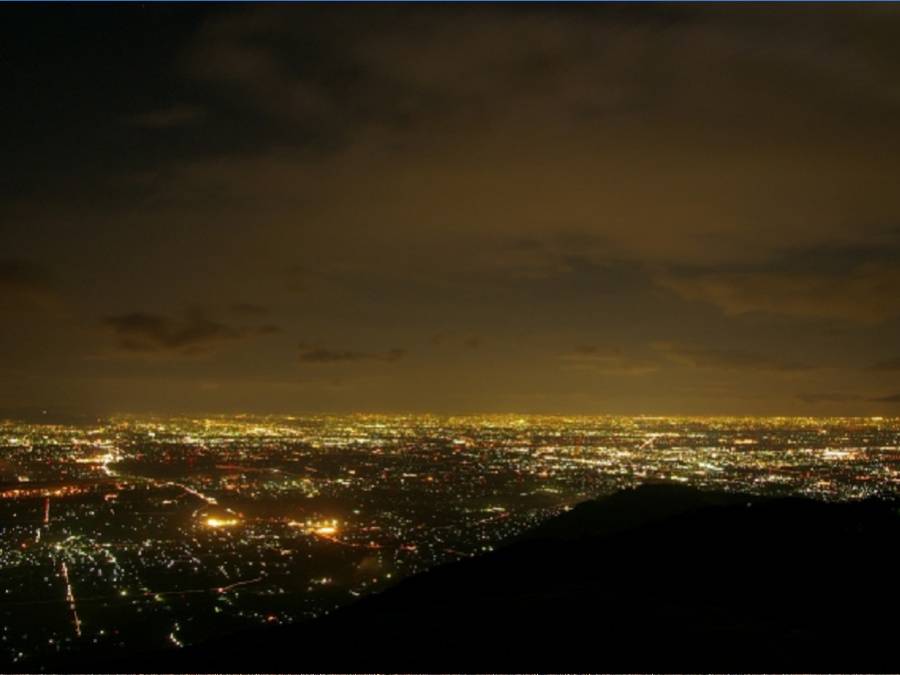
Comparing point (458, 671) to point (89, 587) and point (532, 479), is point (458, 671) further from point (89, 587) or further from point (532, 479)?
point (532, 479)

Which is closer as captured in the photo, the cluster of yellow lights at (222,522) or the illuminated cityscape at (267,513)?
the illuminated cityscape at (267,513)

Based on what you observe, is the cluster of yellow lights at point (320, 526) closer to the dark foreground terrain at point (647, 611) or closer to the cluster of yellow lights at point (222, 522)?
the cluster of yellow lights at point (222, 522)

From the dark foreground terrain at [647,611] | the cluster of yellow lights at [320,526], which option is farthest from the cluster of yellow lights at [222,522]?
the dark foreground terrain at [647,611]

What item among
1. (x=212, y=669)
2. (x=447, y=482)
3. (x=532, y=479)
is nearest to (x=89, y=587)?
(x=212, y=669)

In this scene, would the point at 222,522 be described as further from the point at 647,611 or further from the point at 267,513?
the point at 647,611

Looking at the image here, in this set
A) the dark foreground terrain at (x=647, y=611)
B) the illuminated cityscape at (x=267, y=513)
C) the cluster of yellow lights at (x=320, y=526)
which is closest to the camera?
the dark foreground terrain at (x=647, y=611)

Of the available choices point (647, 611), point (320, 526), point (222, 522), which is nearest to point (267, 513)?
point (222, 522)

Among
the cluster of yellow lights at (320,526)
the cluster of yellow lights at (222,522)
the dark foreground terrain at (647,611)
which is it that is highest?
the dark foreground terrain at (647,611)

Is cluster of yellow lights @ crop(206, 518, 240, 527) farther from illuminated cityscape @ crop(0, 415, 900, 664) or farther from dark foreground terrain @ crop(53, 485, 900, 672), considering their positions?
dark foreground terrain @ crop(53, 485, 900, 672)
